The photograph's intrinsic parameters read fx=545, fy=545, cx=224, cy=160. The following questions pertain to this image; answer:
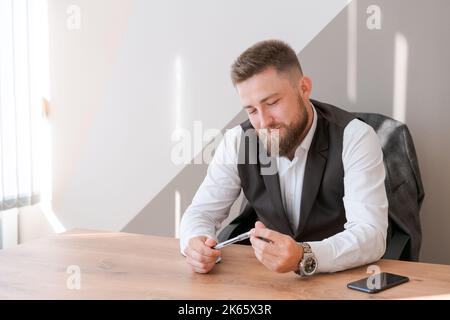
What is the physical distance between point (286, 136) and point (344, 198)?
316 millimetres

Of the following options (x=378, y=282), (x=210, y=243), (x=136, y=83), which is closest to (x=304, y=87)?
(x=210, y=243)

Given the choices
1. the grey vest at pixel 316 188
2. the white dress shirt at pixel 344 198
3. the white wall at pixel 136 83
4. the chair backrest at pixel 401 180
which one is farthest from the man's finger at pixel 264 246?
the white wall at pixel 136 83

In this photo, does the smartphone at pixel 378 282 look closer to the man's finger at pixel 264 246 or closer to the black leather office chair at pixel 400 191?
the man's finger at pixel 264 246

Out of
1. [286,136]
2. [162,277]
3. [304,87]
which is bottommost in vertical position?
[162,277]

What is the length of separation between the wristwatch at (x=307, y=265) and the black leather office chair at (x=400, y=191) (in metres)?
0.67

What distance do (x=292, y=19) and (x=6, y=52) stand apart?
172cm

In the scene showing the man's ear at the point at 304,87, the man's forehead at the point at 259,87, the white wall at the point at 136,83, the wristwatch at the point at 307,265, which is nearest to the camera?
the wristwatch at the point at 307,265

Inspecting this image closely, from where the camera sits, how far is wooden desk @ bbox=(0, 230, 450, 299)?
138 centimetres

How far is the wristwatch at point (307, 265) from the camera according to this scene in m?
1.49

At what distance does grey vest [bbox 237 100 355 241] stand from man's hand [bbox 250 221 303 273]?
0.52 metres

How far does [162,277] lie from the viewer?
1527 mm

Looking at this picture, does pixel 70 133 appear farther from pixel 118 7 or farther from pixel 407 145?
pixel 407 145

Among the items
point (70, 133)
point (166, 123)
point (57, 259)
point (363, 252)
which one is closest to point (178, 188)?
point (166, 123)

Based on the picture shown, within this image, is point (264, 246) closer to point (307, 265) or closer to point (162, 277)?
point (307, 265)
